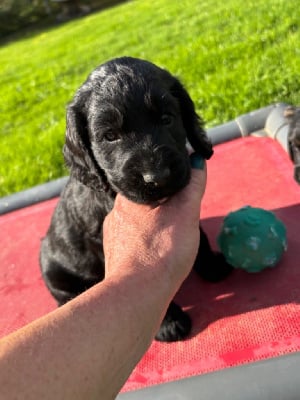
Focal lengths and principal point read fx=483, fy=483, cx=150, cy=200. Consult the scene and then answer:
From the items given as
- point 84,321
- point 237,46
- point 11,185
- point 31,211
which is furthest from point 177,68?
point 84,321

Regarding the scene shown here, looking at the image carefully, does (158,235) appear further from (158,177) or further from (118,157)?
(118,157)

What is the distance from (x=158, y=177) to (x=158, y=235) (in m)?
0.24

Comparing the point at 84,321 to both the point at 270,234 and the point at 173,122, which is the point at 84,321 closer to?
the point at 173,122

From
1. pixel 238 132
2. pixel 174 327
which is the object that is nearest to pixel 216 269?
pixel 174 327

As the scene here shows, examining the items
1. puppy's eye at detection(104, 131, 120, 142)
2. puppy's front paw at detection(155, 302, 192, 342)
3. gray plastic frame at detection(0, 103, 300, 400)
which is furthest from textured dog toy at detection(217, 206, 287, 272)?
puppy's eye at detection(104, 131, 120, 142)

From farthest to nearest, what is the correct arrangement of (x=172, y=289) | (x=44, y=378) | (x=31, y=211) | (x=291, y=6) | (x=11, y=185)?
(x=291, y=6) < (x=11, y=185) < (x=31, y=211) < (x=172, y=289) < (x=44, y=378)

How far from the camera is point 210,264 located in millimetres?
2760

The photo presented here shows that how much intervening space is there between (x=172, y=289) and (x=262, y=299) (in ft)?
3.10

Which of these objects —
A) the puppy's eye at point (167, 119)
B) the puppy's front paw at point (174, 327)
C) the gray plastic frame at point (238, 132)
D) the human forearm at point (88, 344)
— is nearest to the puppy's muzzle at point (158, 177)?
the puppy's eye at point (167, 119)

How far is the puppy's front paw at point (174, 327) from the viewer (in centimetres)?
254

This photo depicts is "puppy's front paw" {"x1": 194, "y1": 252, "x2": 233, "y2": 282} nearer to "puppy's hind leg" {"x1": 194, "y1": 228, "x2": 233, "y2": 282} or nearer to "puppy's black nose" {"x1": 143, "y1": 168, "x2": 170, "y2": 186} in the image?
"puppy's hind leg" {"x1": 194, "y1": 228, "x2": 233, "y2": 282}

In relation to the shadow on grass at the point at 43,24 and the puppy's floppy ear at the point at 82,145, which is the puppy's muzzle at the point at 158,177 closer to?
the puppy's floppy ear at the point at 82,145

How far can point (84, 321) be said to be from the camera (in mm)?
1521

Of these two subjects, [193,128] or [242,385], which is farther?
[193,128]
